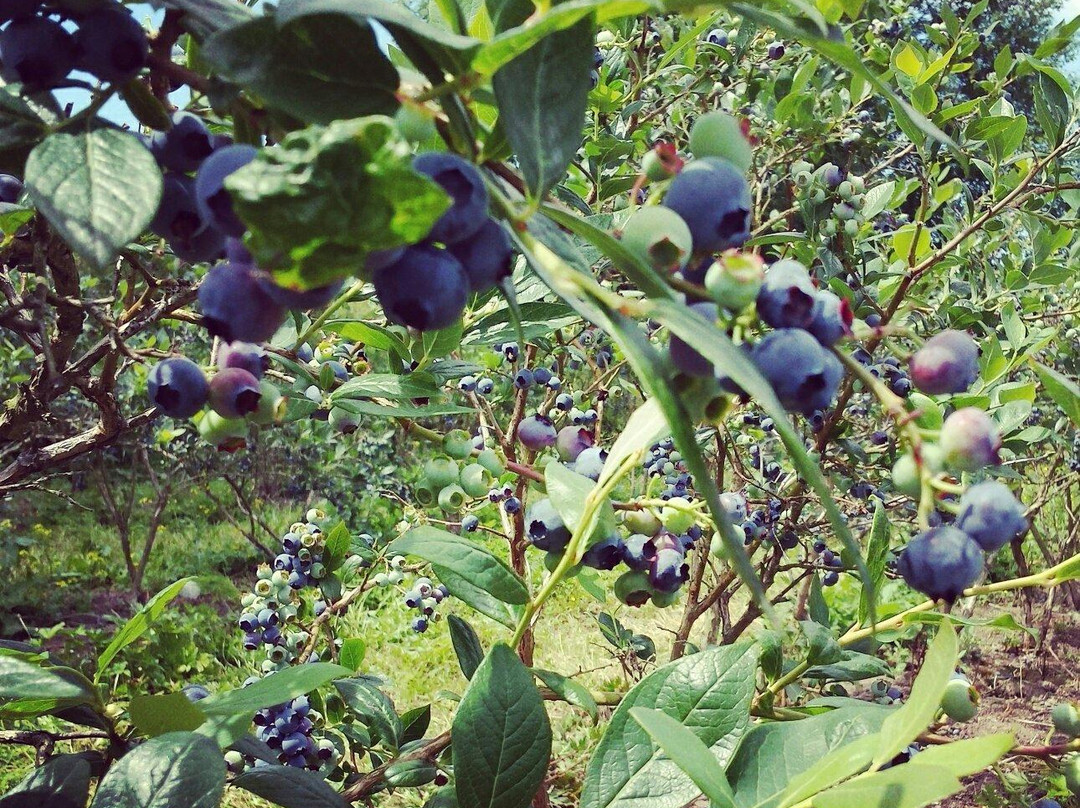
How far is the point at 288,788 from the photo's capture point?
78 cm

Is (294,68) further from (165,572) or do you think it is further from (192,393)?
(165,572)

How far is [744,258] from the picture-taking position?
39 centimetres

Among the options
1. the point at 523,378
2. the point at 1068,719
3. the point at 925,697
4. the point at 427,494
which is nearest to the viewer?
the point at 925,697

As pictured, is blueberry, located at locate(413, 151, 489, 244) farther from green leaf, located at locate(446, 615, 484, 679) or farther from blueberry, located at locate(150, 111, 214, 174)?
green leaf, located at locate(446, 615, 484, 679)

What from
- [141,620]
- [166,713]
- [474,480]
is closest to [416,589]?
[474,480]

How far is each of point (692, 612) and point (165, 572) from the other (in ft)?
13.2

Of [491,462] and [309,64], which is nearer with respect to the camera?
[309,64]

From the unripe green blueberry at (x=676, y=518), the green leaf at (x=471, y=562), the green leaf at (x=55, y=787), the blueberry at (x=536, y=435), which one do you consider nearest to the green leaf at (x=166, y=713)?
the green leaf at (x=55, y=787)

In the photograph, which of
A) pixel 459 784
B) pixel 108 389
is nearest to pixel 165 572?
pixel 108 389

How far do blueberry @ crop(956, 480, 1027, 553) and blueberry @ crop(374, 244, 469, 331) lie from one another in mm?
304

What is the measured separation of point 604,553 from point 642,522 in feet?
0.23

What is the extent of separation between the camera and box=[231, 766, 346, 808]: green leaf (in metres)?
0.77

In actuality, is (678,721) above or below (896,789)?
below

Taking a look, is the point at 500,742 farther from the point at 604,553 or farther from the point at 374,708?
the point at 374,708
